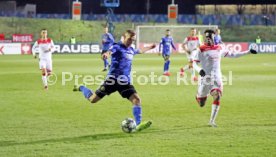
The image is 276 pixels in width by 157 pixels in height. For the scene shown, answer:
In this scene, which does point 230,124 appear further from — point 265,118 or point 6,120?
point 6,120

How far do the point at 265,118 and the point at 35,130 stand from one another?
6016 millimetres

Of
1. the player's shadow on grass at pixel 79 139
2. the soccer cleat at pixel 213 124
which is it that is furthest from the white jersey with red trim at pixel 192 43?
the player's shadow on grass at pixel 79 139

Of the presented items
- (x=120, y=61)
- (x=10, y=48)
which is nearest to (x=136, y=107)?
(x=120, y=61)

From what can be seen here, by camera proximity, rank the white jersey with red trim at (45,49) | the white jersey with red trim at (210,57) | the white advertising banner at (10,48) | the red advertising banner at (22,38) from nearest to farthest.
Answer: the white jersey with red trim at (210,57), the white jersey with red trim at (45,49), the white advertising banner at (10,48), the red advertising banner at (22,38)

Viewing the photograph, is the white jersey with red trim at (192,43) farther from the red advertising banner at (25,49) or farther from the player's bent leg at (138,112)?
the red advertising banner at (25,49)

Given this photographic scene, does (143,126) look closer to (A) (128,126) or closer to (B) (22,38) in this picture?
(A) (128,126)

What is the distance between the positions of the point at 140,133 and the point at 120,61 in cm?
173

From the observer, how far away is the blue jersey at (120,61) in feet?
45.0

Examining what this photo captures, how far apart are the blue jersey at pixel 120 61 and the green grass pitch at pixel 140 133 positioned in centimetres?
124

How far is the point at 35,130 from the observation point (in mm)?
13555

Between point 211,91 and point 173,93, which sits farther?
point 173,93

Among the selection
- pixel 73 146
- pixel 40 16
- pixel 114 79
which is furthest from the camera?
pixel 40 16

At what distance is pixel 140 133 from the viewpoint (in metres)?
13.3

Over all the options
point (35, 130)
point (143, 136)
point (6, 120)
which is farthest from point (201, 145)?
point (6, 120)
